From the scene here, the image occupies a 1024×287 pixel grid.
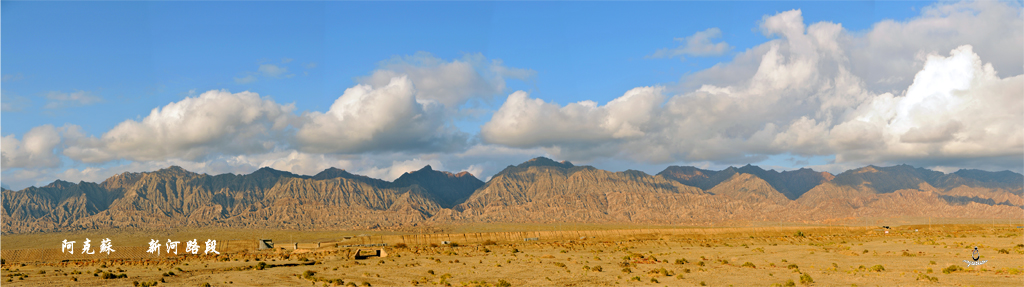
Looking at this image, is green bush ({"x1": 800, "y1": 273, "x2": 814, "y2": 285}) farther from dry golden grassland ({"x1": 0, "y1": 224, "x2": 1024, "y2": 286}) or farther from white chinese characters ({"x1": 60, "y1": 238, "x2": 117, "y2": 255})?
white chinese characters ({"x1": 60, "y1": 238, "x2": 117, "y2": 255})

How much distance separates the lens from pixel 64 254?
120125mm

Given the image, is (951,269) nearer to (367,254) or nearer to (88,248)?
(367,254)

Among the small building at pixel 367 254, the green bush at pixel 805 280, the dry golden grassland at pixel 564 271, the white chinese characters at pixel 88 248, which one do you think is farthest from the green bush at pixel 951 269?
the white chinese characters at pixel 88 248

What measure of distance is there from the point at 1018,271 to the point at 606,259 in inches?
1495

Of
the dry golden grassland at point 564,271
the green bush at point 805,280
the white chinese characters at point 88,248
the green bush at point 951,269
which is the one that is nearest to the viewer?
the green bush at point 805,280

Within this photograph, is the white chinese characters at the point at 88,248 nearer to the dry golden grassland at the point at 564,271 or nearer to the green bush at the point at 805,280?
the dry golden grassland at the point at 564,271

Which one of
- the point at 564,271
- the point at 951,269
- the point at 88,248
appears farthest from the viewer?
the point at 88,248

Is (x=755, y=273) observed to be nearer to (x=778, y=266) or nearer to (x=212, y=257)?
(x=778, y=266)

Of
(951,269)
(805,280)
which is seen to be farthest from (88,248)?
(951,269)

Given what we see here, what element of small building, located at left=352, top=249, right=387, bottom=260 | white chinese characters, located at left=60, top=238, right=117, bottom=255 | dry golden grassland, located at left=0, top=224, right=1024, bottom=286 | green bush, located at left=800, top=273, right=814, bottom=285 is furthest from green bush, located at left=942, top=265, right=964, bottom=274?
white chinese characters, located at left=60, top=238, right=117, bottom=255

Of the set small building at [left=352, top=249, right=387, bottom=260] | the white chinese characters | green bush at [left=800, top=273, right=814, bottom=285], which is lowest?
green bush at [left=800, top=273, right=814, bottom=285]

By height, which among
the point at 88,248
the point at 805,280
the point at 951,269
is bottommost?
the point at 951,269

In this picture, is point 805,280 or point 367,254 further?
point 367,254

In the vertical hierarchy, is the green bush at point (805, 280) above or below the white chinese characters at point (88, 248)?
below
